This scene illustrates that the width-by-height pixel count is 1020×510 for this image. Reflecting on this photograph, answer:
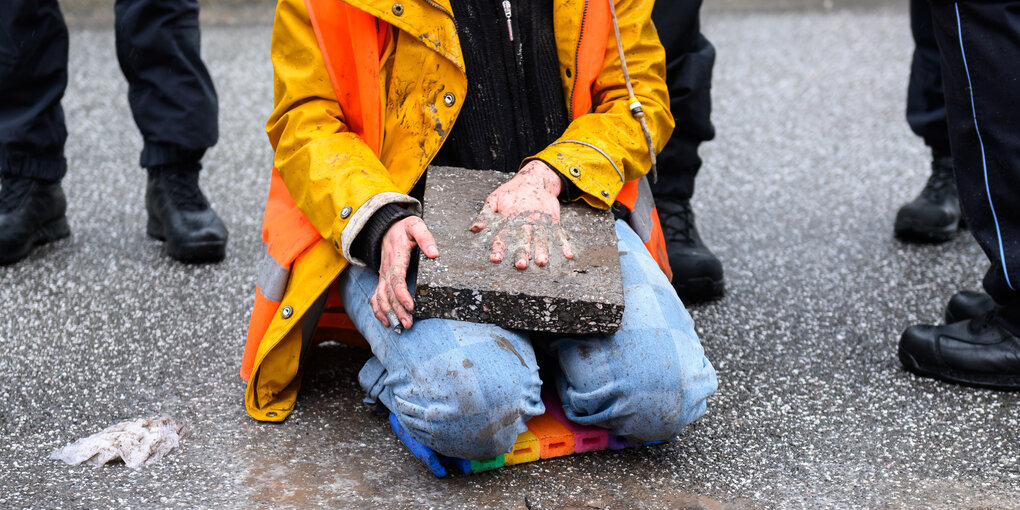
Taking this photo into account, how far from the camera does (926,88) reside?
3.13 metres

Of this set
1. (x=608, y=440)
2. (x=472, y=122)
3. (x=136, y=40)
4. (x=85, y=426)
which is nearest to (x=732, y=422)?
(x=608, y=440)

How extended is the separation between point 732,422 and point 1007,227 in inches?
29.6

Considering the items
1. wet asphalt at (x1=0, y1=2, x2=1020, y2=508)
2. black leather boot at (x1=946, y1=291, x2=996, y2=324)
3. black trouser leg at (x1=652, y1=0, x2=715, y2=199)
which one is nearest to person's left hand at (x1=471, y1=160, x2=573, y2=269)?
wet asphalt at (x1=0, y1=2, x2=1020, y2=508)

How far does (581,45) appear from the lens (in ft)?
6.79

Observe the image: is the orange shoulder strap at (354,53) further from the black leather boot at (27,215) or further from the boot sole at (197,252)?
the black leather boot at (27,215)

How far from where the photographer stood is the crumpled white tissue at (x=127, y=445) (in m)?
2.00

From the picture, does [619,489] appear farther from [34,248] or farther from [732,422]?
[34,248]

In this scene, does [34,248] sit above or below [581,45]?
below

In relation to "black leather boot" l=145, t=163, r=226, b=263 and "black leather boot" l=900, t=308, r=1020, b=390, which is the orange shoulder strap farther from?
"black leather boot" l=900, t=308, r=1020, b=390

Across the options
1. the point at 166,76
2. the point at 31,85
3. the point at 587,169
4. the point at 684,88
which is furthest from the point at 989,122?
the point at 31,85

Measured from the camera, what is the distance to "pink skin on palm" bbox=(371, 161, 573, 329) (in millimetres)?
1867

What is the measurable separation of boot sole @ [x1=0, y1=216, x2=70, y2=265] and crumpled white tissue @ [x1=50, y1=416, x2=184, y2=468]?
1050 mm

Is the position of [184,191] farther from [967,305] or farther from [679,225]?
[967,305]

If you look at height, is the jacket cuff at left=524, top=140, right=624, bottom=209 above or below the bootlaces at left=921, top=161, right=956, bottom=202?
above
